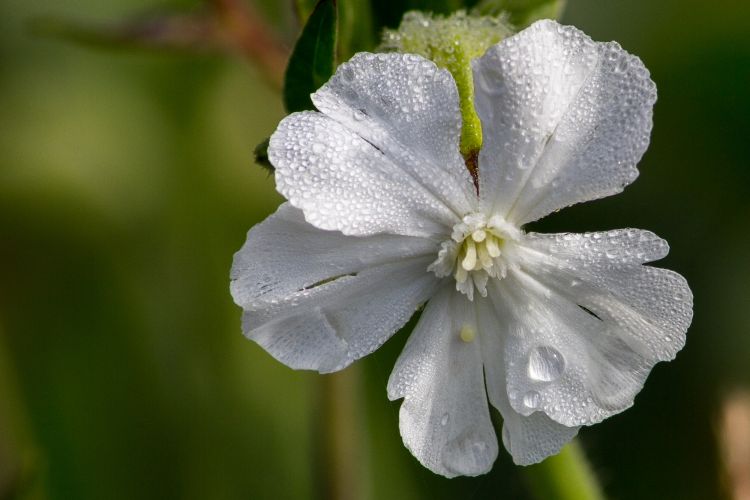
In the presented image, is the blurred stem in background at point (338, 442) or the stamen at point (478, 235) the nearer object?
the stamen at point (478, 235)

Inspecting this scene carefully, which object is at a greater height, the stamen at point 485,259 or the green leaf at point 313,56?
the green leaf at point 313,56

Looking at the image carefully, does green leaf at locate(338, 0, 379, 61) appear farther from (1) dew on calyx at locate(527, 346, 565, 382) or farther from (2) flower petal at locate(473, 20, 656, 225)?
(1) dew on calyx at locate(527, 346, 565, 382)

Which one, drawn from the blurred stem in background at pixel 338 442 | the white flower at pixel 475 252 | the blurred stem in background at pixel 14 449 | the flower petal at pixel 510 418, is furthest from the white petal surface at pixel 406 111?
the blurred stem in background at pixel 14 449

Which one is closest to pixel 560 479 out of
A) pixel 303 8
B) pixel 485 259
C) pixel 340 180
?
pixel 485 259

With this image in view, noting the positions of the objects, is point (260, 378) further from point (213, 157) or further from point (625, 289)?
point (625, 289)

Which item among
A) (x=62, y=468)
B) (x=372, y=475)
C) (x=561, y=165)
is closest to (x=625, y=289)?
(x=561, y=165)

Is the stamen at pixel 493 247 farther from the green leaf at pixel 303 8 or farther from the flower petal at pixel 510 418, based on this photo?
the green leaf at pixel 303 8
